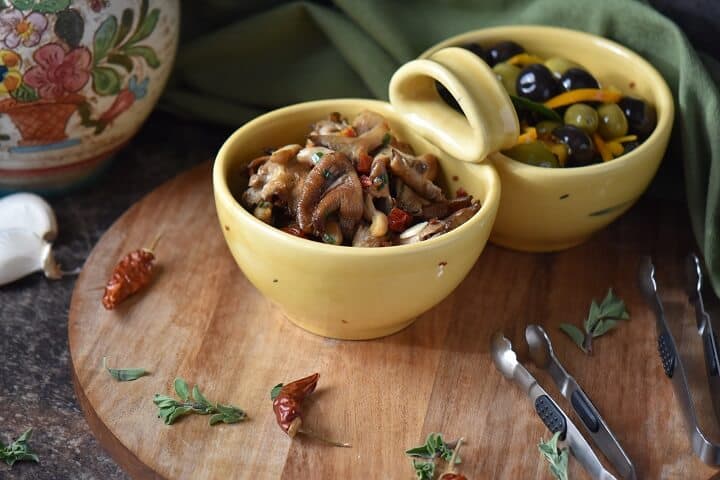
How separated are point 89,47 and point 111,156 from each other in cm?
28

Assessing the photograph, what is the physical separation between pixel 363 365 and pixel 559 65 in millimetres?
587

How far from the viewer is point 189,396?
4.17 feet

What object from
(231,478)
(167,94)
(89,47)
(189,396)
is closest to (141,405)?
(189,396)

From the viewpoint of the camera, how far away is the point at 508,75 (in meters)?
1.50

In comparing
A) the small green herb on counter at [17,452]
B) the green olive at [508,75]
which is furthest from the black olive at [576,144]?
the small green herb on counter at [17,452]

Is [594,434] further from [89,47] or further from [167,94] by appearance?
[167,94]

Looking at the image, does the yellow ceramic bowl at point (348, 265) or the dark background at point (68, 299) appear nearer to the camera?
the yellow ceramic bowl at point (348, 265)

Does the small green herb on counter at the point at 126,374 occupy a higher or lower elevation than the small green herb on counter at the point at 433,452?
higher

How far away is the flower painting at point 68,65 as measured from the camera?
4.70 ft

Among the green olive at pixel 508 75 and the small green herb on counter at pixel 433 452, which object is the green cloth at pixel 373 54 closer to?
the green olive at pixel 508 75

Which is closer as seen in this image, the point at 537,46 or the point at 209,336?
the point at 209,336

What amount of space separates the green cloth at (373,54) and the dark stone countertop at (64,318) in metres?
0.08

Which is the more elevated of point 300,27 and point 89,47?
point 89,47

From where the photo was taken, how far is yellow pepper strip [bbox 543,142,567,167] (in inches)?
55.7
